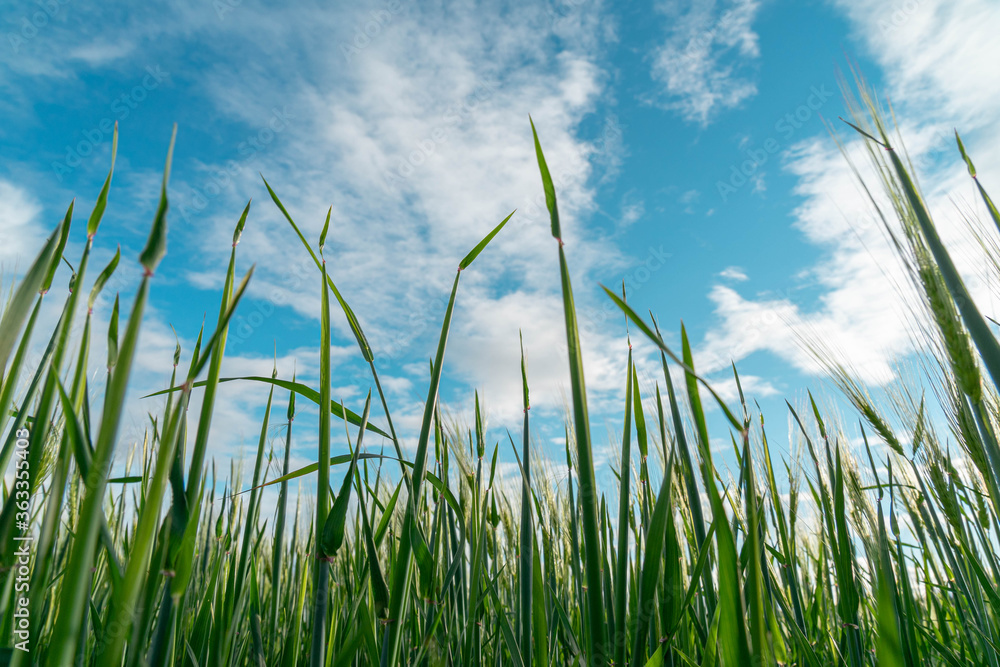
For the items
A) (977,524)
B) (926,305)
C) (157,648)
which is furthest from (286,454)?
(977,524)

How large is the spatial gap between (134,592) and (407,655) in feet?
3.49

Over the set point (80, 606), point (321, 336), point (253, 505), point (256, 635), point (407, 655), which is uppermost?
point (321, 336)

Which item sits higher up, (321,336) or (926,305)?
(926,305)

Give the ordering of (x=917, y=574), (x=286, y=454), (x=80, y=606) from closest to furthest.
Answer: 1. (x=80, y=606)
2. (x=286, y=454)
3. (x=917, y=574)

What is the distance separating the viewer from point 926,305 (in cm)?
105

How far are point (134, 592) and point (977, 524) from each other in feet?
7.42

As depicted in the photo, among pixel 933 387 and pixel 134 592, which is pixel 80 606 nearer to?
pixel 134 592

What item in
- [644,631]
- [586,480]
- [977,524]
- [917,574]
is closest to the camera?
[586,480]

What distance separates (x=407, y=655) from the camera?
1.29 m

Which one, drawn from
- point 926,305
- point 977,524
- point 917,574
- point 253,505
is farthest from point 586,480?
point 917,574

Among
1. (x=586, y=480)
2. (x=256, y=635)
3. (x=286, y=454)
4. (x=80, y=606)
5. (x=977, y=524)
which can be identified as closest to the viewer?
(x=80, y=606)

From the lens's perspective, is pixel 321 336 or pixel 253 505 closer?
pixel 321 336

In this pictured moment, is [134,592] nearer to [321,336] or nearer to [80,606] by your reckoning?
[80,606]

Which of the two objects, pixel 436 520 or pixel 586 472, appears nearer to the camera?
pixel 586 472
